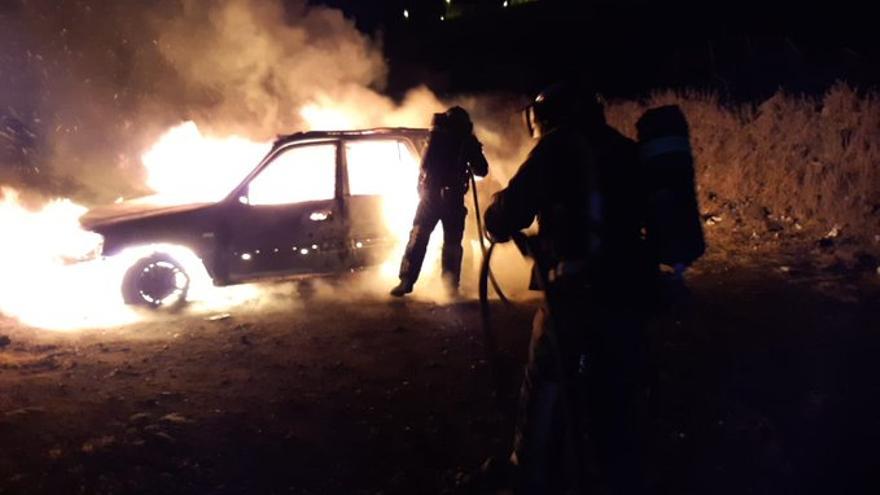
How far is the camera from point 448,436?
4.25 m

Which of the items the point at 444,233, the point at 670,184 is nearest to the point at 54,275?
the point at 444,233

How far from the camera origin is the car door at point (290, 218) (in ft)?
22.9

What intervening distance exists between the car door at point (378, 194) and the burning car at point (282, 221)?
10 mm

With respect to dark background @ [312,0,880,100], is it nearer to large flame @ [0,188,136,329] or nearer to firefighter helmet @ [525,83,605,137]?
large flame @ [0,188,136,329]

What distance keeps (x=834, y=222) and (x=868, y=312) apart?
2.70 m

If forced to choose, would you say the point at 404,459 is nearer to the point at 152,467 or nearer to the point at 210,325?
the point at 152,467

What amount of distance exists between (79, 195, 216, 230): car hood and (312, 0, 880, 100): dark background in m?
6.00

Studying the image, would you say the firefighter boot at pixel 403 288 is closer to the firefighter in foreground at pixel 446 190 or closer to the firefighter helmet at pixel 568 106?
the firefighter in foreground at pixel 446 190

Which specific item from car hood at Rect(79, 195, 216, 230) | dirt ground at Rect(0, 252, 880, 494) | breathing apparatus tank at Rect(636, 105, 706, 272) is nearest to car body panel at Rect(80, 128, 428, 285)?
car hood at Rect(79, 195, 216, 230)

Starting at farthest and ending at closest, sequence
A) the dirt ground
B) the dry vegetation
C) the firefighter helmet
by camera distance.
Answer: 1. the dry vegetation
2. the dirt ground
3. the firefighter helmet

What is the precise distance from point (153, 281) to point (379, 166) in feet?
8.33

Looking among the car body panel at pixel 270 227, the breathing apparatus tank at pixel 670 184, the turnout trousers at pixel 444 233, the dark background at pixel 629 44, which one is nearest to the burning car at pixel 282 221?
the car body panel at pixel 270 227

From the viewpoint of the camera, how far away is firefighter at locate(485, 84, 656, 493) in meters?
2.95

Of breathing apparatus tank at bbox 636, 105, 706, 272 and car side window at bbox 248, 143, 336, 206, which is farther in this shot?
car side window at bbox 248, 143, 336, 206
